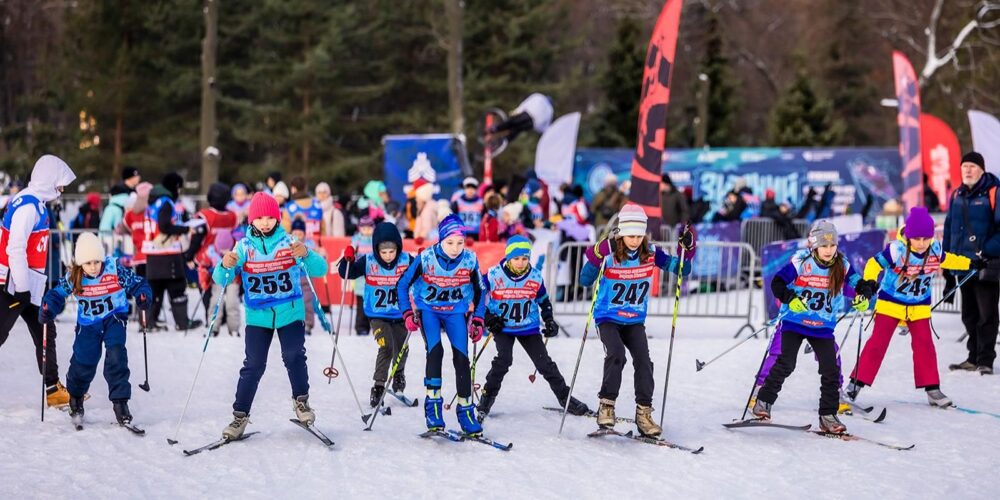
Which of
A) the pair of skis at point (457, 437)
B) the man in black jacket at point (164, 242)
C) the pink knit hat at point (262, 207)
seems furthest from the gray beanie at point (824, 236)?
the man in black jacket at point (164, 242)

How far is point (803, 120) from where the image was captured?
36.4 m

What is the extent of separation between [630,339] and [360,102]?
2956cm

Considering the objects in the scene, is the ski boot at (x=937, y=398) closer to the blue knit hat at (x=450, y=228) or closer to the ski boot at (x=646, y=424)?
the ski boot at (x=646, y=424)

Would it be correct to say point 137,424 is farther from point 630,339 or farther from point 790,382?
point 790,382

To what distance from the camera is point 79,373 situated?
8.02 meters

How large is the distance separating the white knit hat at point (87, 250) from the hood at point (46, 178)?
3.09 feet

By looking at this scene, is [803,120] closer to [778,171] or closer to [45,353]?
[778,171]

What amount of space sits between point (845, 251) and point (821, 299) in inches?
248

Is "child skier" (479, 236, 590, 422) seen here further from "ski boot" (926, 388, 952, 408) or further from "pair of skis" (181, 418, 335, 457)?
"ski boot" (926, 388, 952, 408)

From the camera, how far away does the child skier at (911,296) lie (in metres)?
8.91

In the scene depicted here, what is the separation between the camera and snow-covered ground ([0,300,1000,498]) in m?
6.61

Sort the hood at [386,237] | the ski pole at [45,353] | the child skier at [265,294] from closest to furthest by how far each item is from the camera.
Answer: the child skier at [265,294] < the ski pole at [45,353] < the hood at [386,237]

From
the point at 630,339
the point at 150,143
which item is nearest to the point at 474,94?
the point at 150,143

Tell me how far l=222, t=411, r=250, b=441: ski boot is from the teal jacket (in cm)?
59
